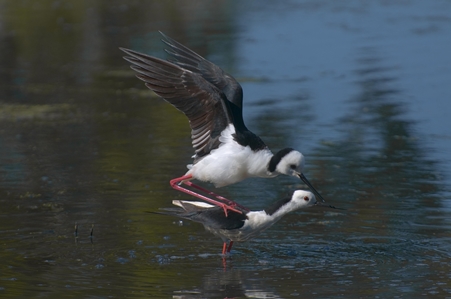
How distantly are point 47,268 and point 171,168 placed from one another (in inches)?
144

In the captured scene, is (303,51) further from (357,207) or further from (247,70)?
(357,207)

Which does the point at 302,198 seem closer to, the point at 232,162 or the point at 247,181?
the point at 232,162

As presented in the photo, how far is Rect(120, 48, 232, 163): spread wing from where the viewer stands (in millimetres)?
8453

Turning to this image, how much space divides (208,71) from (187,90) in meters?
1.19

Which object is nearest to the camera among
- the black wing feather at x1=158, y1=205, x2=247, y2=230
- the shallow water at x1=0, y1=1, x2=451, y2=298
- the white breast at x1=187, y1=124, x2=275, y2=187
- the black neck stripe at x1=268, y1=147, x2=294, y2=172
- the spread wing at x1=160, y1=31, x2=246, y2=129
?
the shallow water at x1=0, y1=1, x2=451, y2=298

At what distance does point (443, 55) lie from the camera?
1852 cm

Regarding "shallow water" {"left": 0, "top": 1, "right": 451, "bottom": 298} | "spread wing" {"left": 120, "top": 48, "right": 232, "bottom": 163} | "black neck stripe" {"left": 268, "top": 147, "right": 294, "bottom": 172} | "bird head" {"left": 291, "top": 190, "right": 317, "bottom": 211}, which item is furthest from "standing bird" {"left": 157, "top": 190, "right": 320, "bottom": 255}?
"spread wing" {"left": 120, "top": 48, "right": 232, "bottom": 163}

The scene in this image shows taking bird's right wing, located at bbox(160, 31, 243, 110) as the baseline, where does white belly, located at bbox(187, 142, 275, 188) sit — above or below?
below

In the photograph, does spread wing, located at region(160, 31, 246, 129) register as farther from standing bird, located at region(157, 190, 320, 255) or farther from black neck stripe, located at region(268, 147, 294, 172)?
standing bird, located at region(157, 190, 320, 255)

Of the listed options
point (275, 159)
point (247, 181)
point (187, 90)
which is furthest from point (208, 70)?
point (247, 181)

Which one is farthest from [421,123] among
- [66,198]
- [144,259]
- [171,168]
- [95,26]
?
[95,26]

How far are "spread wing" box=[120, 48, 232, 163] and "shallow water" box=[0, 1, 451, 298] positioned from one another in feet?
3.60

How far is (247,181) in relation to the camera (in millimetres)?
10945

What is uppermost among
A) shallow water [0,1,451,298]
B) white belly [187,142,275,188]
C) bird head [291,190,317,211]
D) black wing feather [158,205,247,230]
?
white belly [187,142,275,188]
